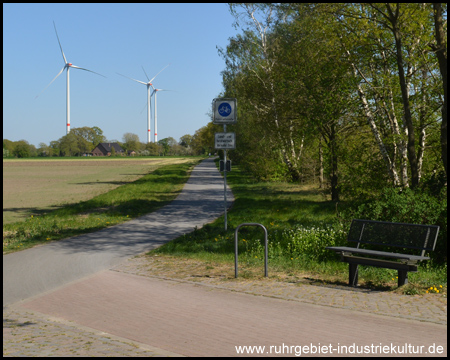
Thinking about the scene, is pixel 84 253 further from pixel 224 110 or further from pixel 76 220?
pixel 76 220

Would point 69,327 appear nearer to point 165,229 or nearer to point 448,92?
point 448,92

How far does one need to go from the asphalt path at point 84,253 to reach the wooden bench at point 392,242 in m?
4.41

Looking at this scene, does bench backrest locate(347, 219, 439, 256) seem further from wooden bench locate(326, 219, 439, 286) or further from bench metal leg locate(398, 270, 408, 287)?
bench metal leg locate(398, 270, 408, 287)

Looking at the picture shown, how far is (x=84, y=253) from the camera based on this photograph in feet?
37.0

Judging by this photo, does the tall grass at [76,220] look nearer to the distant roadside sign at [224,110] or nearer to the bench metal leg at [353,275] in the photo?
the distant roadside sign at [224,110]

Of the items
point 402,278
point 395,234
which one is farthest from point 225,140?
point 402,278

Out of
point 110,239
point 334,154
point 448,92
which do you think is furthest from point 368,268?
point 334,154

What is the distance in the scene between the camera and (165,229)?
15.2m

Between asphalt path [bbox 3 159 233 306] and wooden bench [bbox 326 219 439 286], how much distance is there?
174 inches

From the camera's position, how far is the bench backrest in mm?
8109

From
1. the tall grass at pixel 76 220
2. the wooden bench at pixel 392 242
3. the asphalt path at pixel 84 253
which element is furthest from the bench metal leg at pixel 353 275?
the tall grass at pixel 76 220

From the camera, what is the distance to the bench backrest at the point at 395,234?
8109mm

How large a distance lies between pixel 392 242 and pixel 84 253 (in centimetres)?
617

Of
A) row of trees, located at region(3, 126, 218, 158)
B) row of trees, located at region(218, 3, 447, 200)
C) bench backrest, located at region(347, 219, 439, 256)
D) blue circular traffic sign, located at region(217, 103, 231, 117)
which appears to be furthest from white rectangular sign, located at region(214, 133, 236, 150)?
row of trees, located at region(3, 126, 218, 158)
